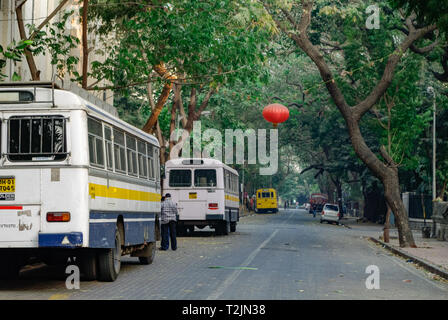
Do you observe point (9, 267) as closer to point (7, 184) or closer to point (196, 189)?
point (7, 184)

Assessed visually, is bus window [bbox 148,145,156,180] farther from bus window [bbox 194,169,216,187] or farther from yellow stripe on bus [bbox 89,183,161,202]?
bus window [bbox 194,169,216,187]

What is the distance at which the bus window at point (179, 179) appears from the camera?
31.9 m

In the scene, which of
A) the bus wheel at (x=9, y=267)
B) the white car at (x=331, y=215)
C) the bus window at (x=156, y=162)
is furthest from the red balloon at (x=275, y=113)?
the white car at (x=331, y=215)

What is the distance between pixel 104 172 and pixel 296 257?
9.10 metres

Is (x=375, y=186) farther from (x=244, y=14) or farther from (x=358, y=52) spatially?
(x=244, y=14)

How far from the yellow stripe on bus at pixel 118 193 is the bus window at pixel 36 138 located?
0.84 metres

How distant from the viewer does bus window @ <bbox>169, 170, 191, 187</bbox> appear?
3191 cm

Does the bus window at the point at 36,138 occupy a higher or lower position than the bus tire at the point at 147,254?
higher

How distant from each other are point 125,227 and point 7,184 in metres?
3.48

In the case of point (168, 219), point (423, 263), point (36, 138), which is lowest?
point (423, 263)

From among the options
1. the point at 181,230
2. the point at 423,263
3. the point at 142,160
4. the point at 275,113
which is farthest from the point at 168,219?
the point at 181,230

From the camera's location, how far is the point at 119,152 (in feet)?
50.0

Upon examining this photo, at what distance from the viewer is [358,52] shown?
29250mm

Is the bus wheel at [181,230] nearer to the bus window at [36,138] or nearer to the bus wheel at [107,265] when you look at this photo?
the bus wheel at [107,265]
